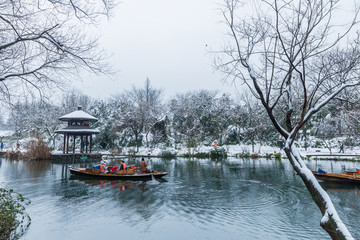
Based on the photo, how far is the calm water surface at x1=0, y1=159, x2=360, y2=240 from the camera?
7.01 meters

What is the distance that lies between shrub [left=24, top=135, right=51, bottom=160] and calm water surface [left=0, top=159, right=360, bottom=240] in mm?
14399

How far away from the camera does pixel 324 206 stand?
3.54 metres

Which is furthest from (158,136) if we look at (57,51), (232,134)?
(57,51)

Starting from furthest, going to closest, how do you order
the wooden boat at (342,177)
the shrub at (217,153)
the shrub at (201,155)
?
the shrub at (201,155) < the shrub at (217,153) < the wooden boat at (342,177)

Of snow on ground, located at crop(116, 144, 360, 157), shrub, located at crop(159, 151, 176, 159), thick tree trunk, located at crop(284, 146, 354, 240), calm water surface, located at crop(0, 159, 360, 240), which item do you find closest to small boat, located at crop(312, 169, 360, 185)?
calm water surface, located at crop(0, 159, 360, 240)

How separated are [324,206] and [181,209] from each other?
633 cm

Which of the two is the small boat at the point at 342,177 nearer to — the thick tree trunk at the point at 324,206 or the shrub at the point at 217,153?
the thick tree trunk at the point at 324,206

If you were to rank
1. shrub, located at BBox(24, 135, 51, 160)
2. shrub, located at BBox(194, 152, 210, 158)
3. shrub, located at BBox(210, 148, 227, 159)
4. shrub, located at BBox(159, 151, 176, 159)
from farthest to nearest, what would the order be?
shrub, located at BBox(159, 151, 176, 159)
shrub, located at BBox(194, 152, 210, 158)
shrub, located at BBox(210, 148, 227, 159)
shrub, located at BBox(24, 135, 51, 160)

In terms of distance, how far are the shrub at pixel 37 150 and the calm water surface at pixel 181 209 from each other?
14.4 metres

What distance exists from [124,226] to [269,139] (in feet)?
101

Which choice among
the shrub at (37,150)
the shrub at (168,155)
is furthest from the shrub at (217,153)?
the shrub at (37,150)

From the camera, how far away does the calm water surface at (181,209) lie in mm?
7012

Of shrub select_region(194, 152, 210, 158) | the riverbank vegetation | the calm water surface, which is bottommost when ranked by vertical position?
the calm water surface

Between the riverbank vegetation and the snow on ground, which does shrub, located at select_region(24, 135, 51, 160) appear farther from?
the snow on ground
